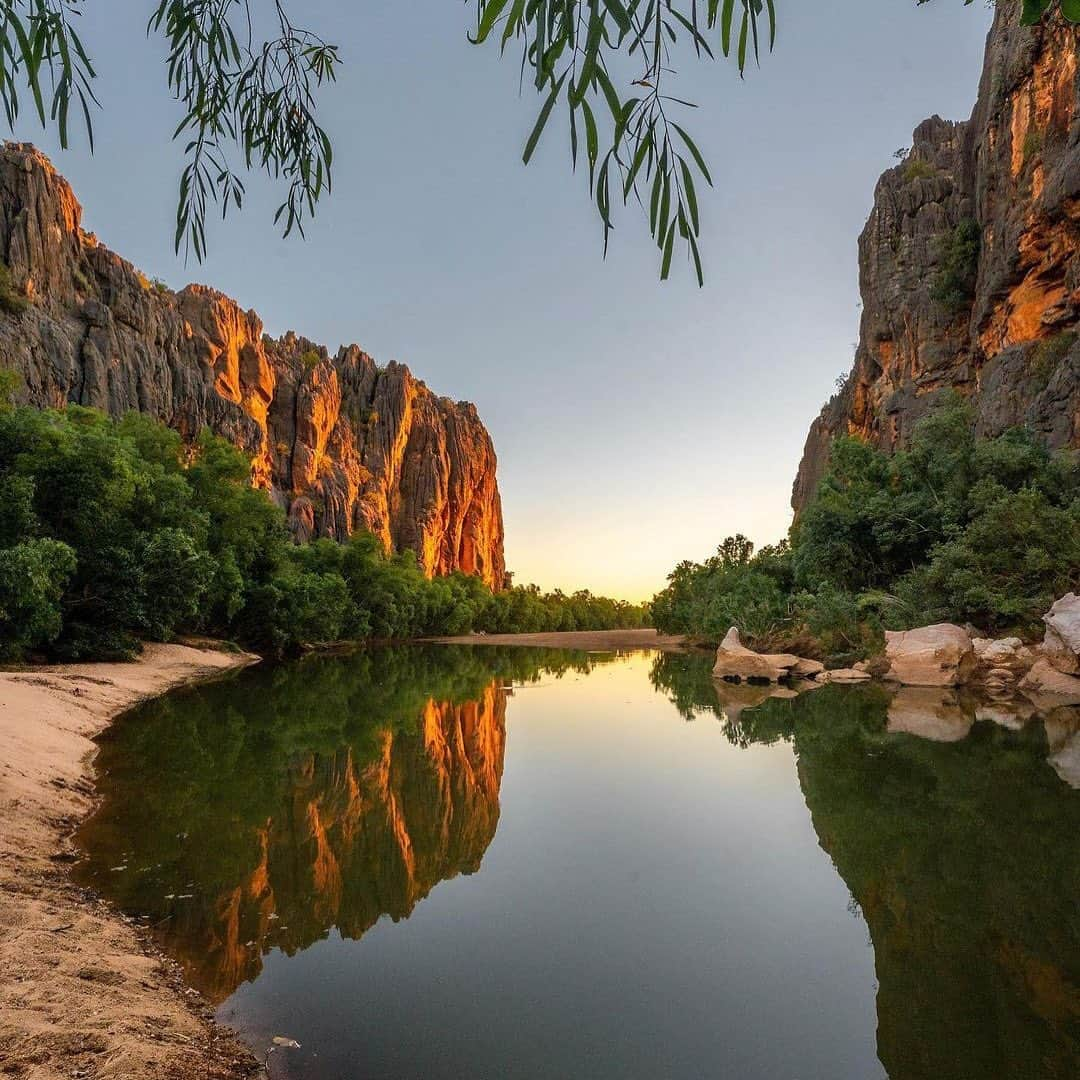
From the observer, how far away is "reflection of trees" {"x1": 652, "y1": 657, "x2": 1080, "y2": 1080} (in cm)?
351

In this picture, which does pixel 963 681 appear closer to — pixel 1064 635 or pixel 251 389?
pixel 1064 635

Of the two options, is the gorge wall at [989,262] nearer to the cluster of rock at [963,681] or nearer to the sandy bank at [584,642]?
the cluster of rock at [963,681]

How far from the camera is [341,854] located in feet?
20.7

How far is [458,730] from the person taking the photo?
13.8m

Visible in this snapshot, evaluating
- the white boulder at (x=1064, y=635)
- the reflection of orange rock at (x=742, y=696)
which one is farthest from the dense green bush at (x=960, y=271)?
the reflection of orange rock at (x=742, y=696)

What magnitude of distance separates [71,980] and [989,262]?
37.2 metres

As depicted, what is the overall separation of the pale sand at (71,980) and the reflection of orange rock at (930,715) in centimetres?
1139

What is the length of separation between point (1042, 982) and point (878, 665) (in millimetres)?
18422

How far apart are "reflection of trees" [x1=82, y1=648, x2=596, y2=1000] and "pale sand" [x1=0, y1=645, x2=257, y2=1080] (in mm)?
299

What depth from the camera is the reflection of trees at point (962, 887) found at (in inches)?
138

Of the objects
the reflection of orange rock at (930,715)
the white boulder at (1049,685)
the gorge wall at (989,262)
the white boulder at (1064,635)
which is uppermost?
the gorge wall at (989,262)

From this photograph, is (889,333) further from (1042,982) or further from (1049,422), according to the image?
(1042,982)

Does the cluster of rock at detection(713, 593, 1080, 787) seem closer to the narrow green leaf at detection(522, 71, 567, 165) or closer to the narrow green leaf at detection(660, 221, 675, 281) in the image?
the narrow green leaf at detection(660, 221, 675, 281)

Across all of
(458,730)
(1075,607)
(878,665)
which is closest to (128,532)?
(458,730)
